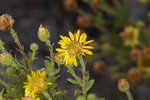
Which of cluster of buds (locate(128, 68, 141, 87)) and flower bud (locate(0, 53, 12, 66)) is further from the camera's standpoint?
cluster of buds (locate(128, 68, 141, 87))

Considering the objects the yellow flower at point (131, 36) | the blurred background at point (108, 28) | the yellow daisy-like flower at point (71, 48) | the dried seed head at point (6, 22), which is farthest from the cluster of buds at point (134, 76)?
the dried seed head at point (6, 22)

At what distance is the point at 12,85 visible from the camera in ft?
2.27

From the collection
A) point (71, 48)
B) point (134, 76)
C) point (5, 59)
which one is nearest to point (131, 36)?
point (134, 76)

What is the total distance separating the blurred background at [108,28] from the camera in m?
1.32

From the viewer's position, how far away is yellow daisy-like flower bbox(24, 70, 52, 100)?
0.62 m

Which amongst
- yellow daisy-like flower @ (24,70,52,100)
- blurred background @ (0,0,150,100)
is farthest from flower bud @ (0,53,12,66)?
blurred background @ (0,0,150,100)

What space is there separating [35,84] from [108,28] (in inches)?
41.1

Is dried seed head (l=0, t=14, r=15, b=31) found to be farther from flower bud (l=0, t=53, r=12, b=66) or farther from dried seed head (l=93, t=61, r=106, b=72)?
dried seed head (l=93, t=61, r=106, b=72)

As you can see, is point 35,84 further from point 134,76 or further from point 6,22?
point 134,76

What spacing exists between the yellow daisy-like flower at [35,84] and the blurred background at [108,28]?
0.60 metres

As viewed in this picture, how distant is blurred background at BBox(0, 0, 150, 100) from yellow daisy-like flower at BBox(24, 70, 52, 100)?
602mm

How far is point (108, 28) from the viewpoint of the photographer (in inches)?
62.9

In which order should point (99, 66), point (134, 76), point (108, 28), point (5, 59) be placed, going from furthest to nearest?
point (108, 28) → point (99, 66) → point (134, 76) → point (5, 59)

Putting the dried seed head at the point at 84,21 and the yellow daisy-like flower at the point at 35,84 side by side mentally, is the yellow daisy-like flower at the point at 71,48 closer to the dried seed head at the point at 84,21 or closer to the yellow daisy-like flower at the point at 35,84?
the yellow daisy-like flower at the point at 35,84
